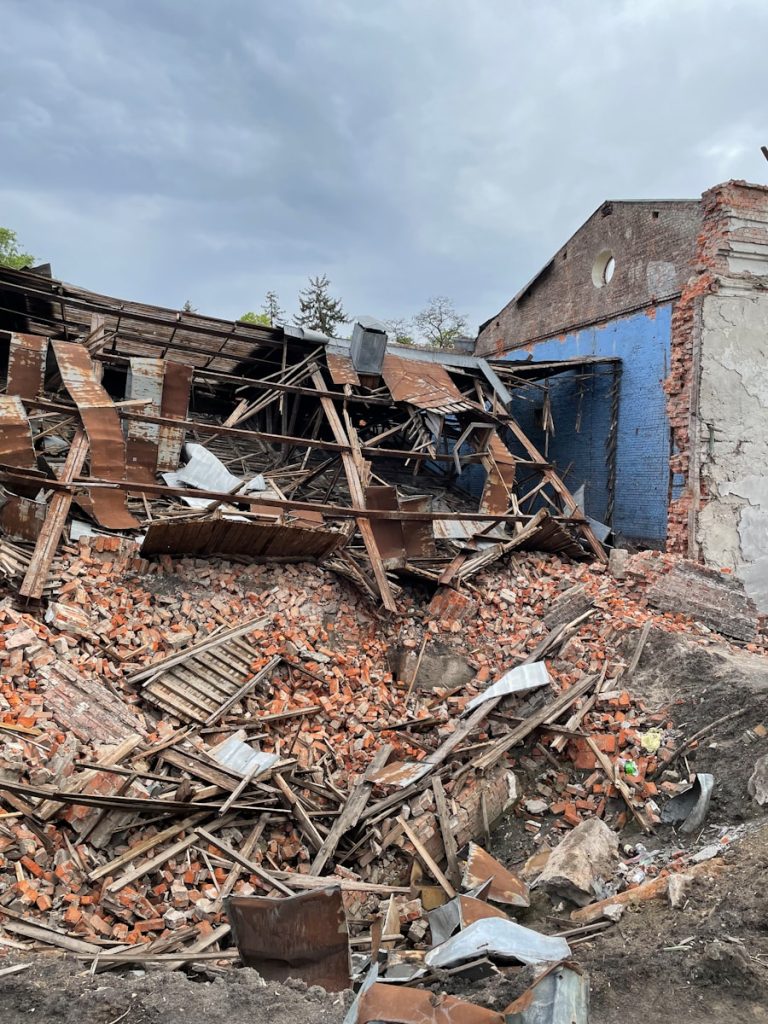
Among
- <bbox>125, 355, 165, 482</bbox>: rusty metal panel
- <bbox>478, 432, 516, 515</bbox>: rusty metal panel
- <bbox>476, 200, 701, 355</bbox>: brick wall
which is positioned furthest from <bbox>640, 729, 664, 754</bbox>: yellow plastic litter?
<bbox>476, 200, 701, 355</bbox>: brick wall

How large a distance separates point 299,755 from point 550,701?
262cm

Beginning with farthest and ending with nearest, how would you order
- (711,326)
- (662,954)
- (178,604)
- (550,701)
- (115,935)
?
(711,326), (178,604), (550,701), (115,935), (662,954)

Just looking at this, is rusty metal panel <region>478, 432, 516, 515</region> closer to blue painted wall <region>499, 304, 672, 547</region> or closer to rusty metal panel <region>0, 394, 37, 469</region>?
blue painted wall <region>499, 304, 672, 547</region>

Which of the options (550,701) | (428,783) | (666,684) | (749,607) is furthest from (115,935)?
(749,607)

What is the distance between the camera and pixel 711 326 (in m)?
11.4

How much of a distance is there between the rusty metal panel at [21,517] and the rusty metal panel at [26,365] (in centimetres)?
234

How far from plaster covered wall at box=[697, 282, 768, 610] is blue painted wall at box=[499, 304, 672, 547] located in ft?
2.83

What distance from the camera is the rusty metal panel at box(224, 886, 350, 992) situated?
12.9 ft

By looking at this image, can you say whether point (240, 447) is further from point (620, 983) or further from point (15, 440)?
point (620, 983)

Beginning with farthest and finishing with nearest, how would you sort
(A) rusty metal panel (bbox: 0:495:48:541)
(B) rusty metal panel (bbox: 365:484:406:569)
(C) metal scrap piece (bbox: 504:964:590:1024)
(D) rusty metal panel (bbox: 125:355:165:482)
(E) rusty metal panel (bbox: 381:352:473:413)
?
(E) rusty metal panel (bbox: 381:352:473:413) → (B) rusty metal panel (bbox: 365:484:406:569) → (D) rusty metal panel (bbox: 125:355:165:482) → (A) rusty metal panel (bbox: 0:495:48:541) → (C) metal scrap piece (bbox: 504:964:590:1024)

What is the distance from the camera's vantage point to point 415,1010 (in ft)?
9.98

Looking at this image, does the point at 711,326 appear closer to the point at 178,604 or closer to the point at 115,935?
the point at 178,604

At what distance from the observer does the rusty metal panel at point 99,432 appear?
7.98m

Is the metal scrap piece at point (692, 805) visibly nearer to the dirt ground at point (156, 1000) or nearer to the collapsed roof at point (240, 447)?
the dirt ground at point (156, 1000)
